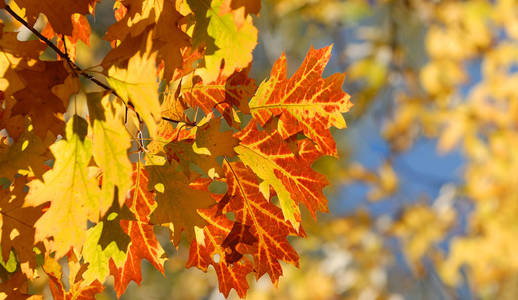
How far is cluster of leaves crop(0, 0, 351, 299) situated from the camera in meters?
0.44

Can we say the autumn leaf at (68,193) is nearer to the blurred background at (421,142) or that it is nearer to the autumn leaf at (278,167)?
the autumn leaf at (278,167)

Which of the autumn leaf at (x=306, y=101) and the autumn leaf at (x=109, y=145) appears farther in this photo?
the autumn leaf at (x=306, y=101)

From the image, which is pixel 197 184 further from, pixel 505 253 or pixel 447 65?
pixel 505 253

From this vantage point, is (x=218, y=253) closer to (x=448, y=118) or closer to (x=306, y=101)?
(x=306, y=101)

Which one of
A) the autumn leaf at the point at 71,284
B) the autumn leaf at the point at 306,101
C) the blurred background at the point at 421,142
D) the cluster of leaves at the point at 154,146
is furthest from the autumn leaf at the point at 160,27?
the blurred background at the point at 421,142

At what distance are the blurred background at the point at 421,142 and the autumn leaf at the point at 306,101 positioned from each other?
7.51 feet

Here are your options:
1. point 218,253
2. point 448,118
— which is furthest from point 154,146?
point 448,118

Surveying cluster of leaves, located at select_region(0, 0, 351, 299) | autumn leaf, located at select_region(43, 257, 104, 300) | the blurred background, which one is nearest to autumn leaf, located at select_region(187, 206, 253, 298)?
cluster of leaves, located at select_region(0, 0, 351, 299)

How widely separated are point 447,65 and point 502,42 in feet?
1.33

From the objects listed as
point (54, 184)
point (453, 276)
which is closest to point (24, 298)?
point (54, 184)

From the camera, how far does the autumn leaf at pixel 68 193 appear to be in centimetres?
44

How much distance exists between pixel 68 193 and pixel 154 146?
11 centimetres

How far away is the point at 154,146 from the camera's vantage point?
1.72 ft

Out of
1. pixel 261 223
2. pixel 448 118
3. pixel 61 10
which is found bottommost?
pixel 261 223
